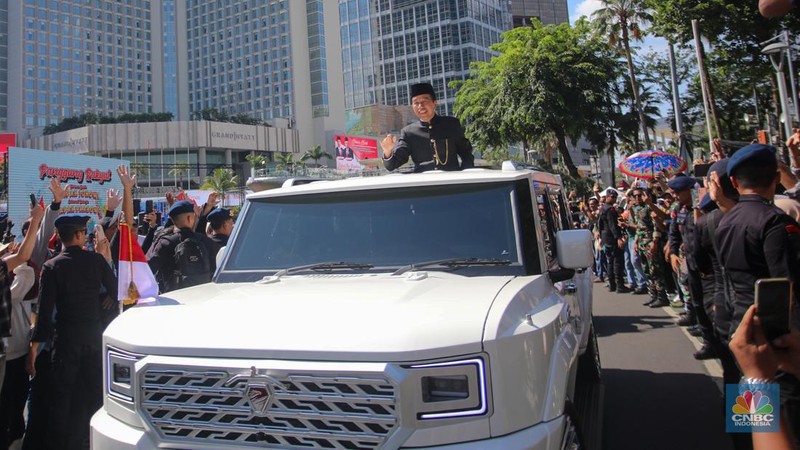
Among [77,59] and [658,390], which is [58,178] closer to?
[658,390]

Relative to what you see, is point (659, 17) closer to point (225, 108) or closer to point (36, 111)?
point (225, 108)

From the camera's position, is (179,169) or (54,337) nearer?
(54,337)

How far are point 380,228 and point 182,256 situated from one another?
315 centimetres

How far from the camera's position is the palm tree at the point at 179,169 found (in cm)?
9544

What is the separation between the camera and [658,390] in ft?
18.4

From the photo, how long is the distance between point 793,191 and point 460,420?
10.9 ft

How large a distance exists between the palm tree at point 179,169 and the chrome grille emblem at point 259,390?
324 feet

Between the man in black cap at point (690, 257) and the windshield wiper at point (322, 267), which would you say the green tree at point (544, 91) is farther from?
the windshield wiper at point (322, 267)

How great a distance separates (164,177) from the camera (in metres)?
99.9

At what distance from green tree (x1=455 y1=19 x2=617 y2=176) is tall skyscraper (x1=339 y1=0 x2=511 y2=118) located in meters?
83.8

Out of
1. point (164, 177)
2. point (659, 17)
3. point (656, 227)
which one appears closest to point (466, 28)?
point (164, 177)

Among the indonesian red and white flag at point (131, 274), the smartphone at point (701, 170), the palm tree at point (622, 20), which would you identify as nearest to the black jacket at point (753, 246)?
the indonesian red and white flag at point (131, 274)

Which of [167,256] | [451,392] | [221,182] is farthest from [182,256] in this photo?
[221,182]

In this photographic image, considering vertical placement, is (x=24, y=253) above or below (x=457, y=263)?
above
